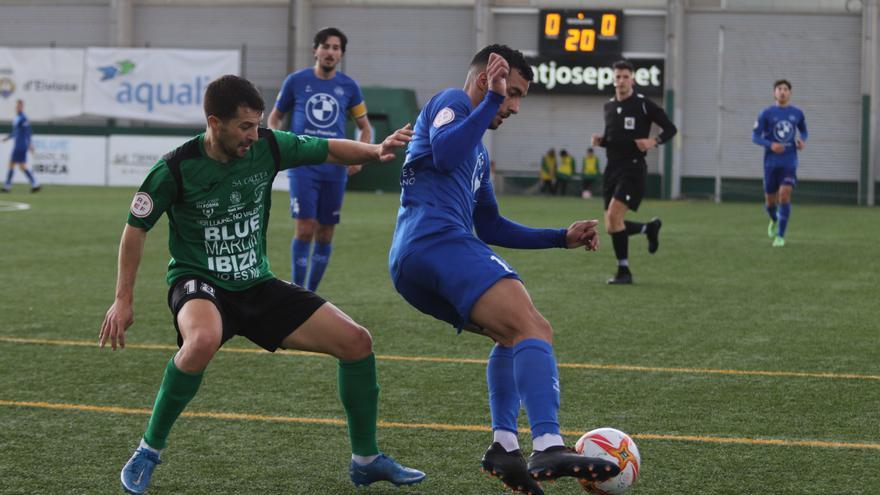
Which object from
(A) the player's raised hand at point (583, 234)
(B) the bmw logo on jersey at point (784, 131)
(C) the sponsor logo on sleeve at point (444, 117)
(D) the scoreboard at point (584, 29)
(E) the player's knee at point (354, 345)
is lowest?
(E) the player's knee at point (354, 345)

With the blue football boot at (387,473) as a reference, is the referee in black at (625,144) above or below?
above

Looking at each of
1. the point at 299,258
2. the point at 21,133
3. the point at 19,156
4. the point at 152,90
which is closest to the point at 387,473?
the point at 299,258

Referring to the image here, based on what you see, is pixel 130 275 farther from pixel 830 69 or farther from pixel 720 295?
pixel 830 69

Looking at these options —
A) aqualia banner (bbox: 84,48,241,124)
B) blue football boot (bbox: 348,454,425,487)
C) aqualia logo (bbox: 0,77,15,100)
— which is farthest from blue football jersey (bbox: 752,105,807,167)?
aqualia logo (bbox: 0,77,15,100)

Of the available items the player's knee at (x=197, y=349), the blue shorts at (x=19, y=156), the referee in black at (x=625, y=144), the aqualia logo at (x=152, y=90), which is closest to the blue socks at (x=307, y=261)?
the referee in black at (x=625, y=144)

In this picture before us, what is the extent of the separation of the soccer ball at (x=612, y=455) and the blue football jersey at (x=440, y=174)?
0.91 m

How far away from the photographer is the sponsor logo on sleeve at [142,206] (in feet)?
15.0

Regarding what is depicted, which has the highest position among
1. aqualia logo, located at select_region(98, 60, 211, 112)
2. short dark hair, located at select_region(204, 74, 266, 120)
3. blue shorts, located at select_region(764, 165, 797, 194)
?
aqualia logo, located at select_region(98, 60, 211, 112)

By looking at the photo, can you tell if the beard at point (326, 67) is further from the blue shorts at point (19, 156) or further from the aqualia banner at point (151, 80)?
the aqualia banner at point (151, 80)

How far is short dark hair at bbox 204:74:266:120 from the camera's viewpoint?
4555mm

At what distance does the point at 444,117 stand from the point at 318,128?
19.7ft

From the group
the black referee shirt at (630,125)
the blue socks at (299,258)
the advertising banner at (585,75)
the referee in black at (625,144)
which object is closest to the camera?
the blue socks at (299,258)

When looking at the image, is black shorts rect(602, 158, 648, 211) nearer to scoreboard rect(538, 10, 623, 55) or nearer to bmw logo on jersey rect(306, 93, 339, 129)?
bmw logo on jersey rect(306, 93, 339, 129)

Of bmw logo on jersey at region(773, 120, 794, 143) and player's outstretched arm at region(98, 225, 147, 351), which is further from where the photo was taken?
bmw logo on jersey at region(773, 120, 794, 143)
